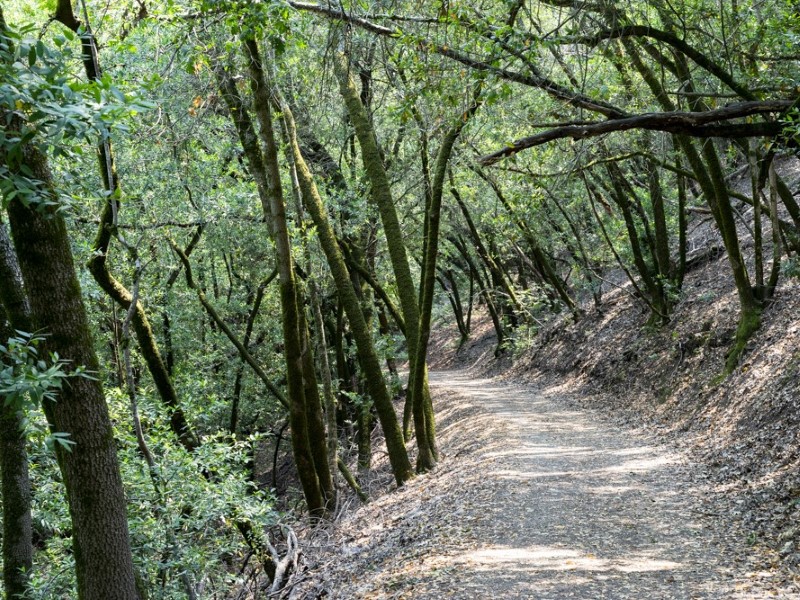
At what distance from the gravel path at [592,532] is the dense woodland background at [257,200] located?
8.54 ft

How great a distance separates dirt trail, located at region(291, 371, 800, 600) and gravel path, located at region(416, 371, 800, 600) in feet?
Result: 0.05

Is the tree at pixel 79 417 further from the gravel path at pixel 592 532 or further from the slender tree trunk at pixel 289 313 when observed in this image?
the slender tree trunk at pixel 289 313

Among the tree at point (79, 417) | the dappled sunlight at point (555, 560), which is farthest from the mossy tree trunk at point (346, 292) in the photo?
the tree at point (79, 417)

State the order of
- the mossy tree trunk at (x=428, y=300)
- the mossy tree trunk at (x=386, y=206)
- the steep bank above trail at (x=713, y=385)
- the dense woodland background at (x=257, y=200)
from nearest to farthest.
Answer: the dense woodland background at (x=257, y=200), the steep bank above trail at (x=713, y=385), the mossy tree trunk at (x=428, y=300), the mossy tree trunk at (x=386, y=206)

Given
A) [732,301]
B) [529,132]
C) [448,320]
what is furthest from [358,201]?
[448,320]

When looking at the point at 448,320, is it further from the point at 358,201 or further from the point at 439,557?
the point at 439,557

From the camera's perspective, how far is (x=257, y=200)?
553 inches

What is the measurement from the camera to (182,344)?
18500mm

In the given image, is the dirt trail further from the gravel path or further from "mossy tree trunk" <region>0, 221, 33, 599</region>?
"mossy tree trunk" <region>0, 221, 33, 599</region>

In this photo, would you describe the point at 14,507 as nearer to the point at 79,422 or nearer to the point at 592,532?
the point at 79,422

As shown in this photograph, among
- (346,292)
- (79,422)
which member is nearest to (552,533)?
(79,422)

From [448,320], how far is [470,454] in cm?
3477

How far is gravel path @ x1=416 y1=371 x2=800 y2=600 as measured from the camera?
A: 5.70 meters

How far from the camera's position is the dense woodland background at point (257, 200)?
18.0ft
